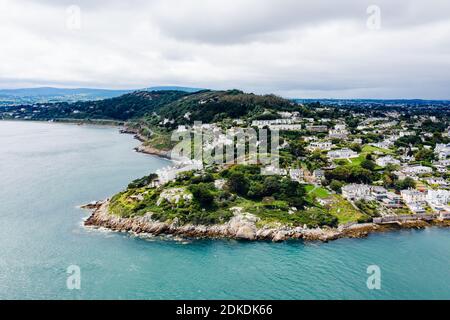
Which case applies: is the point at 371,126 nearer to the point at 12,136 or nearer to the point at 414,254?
the point at 414,254

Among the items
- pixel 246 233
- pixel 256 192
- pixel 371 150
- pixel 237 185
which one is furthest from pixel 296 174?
pixel 371 150

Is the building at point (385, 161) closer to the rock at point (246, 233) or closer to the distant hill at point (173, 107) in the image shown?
the rock at point (246, 233)

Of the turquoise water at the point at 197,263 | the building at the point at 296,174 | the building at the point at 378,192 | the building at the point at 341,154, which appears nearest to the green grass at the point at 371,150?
the building at the point at 341,154

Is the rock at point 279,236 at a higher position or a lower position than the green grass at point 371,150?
lower

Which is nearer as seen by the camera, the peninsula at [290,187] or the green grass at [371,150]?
the peninsula at [290,187]

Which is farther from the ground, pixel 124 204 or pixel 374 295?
pixel 124 204

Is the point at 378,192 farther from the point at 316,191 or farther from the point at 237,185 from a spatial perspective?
the point at 237,185

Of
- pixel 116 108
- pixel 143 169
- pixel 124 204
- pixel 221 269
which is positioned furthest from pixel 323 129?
pixel 116 108
